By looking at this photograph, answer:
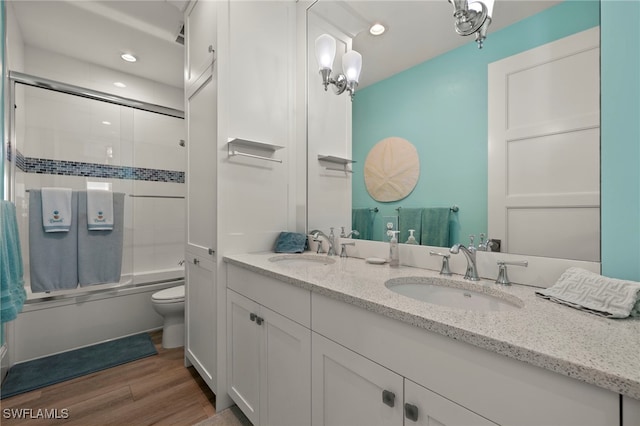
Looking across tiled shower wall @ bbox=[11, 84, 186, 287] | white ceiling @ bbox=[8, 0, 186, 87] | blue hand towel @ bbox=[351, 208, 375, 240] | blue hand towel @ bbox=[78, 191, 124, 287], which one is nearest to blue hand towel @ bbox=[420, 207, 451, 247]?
blue hand towel @ bbox=[351, 208, 375, 240]

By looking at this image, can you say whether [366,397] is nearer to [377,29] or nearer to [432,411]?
[432,411]

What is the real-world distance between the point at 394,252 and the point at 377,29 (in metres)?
1.21

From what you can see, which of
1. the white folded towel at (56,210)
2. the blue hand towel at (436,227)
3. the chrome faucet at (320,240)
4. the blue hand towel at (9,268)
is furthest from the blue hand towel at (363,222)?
the white folded towel at (56,210)

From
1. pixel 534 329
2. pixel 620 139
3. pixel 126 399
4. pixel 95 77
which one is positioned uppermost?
pixel 95 77

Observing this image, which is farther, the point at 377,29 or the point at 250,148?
the point at 250,148

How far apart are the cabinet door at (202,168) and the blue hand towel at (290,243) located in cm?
41

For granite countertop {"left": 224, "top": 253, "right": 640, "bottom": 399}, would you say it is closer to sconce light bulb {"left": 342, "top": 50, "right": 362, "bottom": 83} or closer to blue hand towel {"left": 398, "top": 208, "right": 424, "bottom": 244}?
blue hand towel {"left": 398, "top": 208, "right": 424, "bottom": 244}

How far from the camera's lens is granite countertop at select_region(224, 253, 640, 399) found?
46cm

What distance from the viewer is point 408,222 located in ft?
4.44

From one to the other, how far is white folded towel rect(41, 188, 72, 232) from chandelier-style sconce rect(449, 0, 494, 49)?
9.43ft

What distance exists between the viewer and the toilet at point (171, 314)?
2234mm

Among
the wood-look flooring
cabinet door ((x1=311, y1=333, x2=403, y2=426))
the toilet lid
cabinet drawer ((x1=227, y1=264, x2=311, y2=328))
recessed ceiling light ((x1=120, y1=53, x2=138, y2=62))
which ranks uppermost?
recessed ceiling light ((x1=120, y1=53, x2=138, y2=62))

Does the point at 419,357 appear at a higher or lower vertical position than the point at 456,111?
lower

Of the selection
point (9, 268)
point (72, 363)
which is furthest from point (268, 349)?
point (72, 363)
